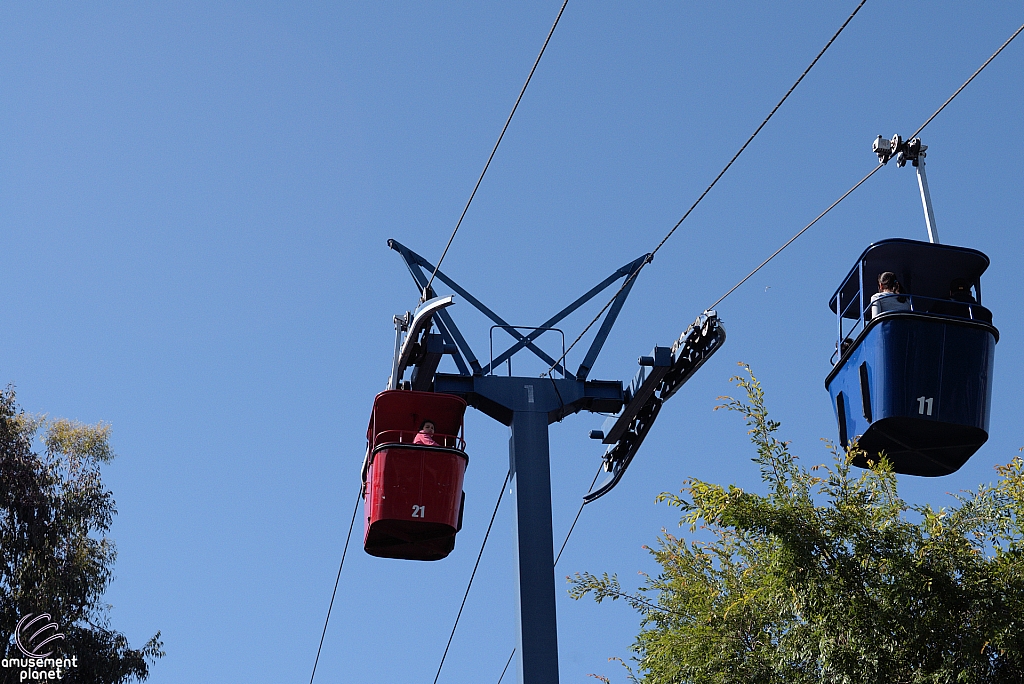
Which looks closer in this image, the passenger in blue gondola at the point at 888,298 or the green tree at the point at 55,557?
the passenger in blue gondola at the point at 888,298

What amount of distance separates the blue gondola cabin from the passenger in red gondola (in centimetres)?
293

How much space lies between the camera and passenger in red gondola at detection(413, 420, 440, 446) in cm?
969

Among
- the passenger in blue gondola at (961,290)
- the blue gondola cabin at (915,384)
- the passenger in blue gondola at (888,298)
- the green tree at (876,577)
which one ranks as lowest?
the green tree at (876,577)

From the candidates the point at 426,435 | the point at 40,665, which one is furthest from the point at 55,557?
the point at 426,435

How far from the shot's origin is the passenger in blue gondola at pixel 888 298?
8469mm

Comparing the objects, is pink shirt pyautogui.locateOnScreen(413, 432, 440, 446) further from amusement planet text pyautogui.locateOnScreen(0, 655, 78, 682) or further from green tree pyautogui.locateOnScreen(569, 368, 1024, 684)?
amusement planet text pyautogui.locateOnScreen(0, 655, 78, 682)

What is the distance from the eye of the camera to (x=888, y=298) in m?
8.48

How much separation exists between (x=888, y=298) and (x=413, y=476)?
3.54 m

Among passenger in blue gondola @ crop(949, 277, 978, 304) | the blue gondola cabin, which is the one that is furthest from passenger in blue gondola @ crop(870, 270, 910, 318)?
passenger in blue gondola @ crop(949, 277, 978, 304)

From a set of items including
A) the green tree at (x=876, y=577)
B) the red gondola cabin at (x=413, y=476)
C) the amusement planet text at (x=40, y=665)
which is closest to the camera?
the green tree at (x=876, y=577)

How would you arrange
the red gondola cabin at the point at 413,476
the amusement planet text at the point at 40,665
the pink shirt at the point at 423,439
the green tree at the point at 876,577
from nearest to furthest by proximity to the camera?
1. the green tree at the point at 876,577
2. the red gondola cabin at the point at 413,476
3. the pink shirt at the point at 423,439
4. the amusement planet text at the point at 40,665

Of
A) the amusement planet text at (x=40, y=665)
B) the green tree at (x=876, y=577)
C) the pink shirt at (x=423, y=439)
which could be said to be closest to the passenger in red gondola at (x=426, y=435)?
the pink shirt at (x=423, y=439)

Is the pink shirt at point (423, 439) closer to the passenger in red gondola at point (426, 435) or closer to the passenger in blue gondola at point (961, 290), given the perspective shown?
the passenger in red gondola at point (426, 435)

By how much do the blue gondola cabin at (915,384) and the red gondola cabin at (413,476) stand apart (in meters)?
2.82
